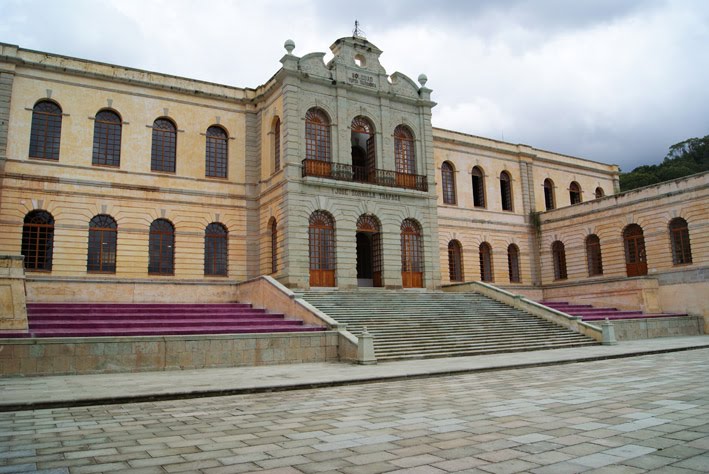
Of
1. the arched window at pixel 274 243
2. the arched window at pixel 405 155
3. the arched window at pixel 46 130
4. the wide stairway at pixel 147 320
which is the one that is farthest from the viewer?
the arched window at pixel 405 155

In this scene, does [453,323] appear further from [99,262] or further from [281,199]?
[99,262]

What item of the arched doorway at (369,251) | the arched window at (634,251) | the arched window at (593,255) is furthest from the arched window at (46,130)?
the arched window at (634,251)

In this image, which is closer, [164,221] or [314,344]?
[314,344]

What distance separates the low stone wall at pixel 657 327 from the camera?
963 inches

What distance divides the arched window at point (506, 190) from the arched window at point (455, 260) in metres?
5.11

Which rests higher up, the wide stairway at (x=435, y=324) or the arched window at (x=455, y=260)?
the arched window at (x=455, y=260)

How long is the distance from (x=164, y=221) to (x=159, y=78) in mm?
6705

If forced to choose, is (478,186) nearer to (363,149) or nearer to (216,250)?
(363,149)

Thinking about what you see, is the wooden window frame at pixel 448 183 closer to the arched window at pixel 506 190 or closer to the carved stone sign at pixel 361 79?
the arched window at pixel 506 190

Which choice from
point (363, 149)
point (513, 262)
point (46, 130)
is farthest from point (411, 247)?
point (46, 130)

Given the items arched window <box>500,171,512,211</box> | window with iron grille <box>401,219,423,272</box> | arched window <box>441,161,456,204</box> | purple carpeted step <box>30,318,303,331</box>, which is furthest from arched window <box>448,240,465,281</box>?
purple carpeted step <box>30,318,303,331</box>

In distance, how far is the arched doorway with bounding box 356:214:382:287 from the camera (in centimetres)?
2712

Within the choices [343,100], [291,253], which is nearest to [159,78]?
[343,100]

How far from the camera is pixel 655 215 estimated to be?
30.0 meters
